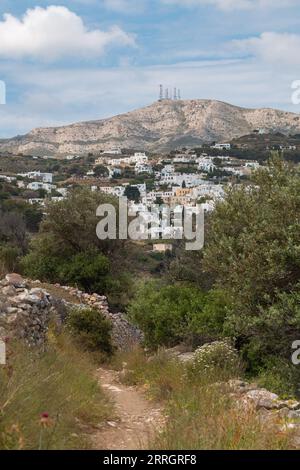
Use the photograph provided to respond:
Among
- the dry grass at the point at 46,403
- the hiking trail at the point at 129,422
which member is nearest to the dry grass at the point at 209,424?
the hiking trail at the point at 129,422

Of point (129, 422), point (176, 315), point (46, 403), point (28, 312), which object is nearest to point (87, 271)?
point (176, 315)

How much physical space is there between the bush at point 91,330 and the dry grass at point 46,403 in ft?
14.7

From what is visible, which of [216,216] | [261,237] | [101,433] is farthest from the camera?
[216,216]

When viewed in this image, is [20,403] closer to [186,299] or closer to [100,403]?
[100,403]

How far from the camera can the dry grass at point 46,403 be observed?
187 inches

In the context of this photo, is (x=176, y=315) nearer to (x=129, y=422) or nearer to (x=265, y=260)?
(x=265, y=260)

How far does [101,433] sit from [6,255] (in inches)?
821

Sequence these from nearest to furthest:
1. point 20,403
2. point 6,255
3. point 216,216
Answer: point 20,403 < point 216,216 < point 6,255

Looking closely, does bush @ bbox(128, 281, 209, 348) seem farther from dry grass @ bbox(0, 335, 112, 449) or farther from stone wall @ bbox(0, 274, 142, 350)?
dry grass @ bbox(0, 335, 112, 449)

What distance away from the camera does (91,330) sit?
44.8 feet

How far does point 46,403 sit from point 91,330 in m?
7.92

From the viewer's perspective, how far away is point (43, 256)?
76.8 ft

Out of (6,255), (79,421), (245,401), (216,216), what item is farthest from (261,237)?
(6,255)
